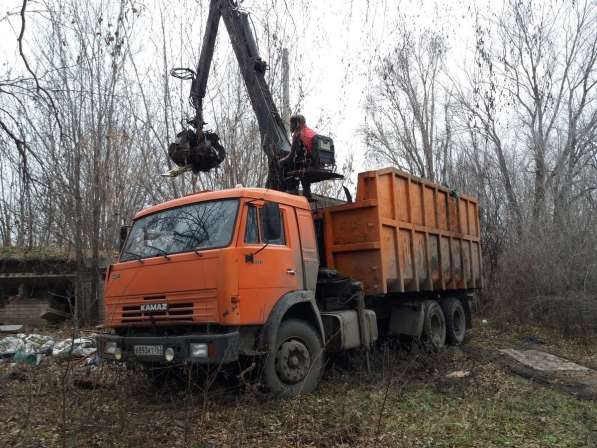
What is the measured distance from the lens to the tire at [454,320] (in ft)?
35.4

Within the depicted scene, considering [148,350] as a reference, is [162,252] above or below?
above

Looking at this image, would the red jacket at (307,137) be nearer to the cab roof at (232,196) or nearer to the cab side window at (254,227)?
the cab roof at (232,196)

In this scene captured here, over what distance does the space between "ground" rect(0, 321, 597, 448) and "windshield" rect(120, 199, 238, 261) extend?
1.50 meters

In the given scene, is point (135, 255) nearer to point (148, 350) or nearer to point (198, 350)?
point (148, 350)

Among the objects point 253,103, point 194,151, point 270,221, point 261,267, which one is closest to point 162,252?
point 261,267

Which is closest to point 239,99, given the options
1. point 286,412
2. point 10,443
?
point 286,412

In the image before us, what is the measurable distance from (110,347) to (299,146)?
3929mm

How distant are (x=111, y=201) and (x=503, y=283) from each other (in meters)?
10.1

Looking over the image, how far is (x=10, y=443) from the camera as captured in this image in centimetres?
451

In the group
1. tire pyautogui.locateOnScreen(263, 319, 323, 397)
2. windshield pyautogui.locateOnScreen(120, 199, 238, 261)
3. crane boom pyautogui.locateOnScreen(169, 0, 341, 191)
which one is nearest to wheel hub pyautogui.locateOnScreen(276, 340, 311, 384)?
tire pyautogui.locateOnScreen(263, 319, 323, 397)

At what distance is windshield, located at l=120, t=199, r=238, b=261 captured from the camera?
20.8 ft

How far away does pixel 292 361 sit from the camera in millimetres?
6500

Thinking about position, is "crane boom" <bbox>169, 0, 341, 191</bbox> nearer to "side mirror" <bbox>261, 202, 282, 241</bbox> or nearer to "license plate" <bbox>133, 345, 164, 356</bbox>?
"side mirror" <bbox>261, 202, 282, 241</bbox>

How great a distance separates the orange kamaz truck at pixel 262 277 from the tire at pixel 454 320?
81.5 inches
